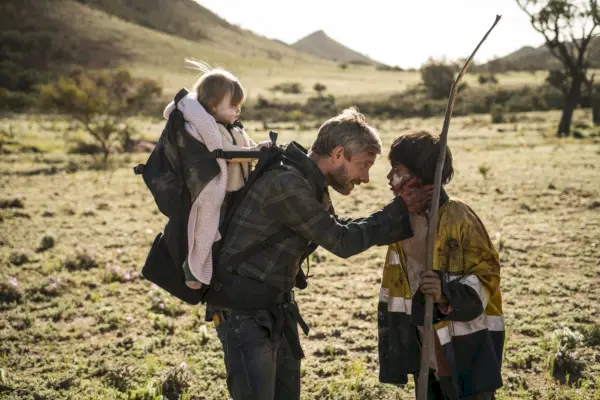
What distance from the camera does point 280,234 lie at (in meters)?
2.70

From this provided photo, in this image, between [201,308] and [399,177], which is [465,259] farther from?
[201,308]

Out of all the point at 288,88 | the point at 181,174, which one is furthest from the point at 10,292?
the point at 288,88

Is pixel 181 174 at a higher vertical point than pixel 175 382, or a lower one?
higher

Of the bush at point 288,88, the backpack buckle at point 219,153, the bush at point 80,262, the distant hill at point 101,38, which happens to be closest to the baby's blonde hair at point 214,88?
the backpack buckle at point 219,153

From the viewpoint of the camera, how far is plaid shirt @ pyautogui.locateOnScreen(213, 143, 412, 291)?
255 cm

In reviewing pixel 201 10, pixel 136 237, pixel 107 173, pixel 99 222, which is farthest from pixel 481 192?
pixel 201 10

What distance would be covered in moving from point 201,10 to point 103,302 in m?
192

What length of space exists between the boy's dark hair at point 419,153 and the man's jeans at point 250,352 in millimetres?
1081

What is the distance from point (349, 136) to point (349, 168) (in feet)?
0.56

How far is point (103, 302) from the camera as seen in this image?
7160mm

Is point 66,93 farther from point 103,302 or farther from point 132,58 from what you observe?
point 132,58

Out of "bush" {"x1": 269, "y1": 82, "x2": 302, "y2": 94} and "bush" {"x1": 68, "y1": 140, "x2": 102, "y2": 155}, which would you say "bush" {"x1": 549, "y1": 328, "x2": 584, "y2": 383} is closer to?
Answer: "bush" {"x1": 68, "y1": 140, "x2": 102, "y2": 155}

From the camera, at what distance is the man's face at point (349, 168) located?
2.68 meters

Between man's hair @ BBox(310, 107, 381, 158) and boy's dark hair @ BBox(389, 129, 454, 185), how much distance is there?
0.12 m
